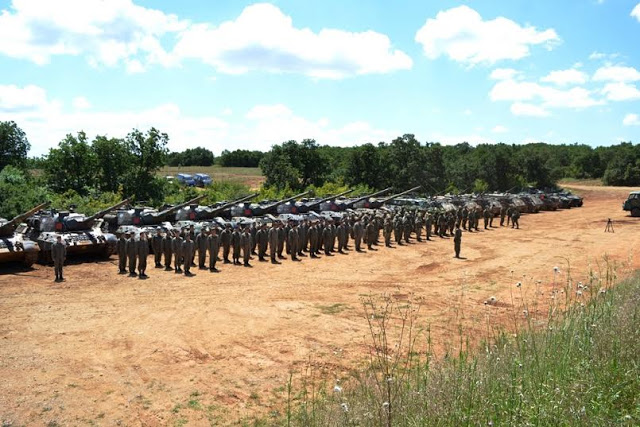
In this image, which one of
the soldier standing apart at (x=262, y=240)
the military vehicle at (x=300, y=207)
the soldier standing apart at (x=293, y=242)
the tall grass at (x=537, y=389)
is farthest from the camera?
the military vehicle at (x=300, y=207)

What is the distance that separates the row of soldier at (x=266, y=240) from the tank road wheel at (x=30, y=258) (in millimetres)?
2538

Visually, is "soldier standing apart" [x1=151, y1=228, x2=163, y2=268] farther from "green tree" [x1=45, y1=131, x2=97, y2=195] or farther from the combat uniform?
"green tree" [x1=45, y1=131, x2=97, y2=195]

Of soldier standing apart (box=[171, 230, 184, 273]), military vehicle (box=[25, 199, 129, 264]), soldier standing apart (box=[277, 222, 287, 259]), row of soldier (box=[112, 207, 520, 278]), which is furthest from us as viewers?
soldier standing apart (box=[277, 222, 287, 259])

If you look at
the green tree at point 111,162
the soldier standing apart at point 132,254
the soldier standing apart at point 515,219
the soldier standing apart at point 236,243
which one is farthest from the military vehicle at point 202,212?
the soldier standing apart at point 515,219

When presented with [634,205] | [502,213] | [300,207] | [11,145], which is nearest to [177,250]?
[300,207]

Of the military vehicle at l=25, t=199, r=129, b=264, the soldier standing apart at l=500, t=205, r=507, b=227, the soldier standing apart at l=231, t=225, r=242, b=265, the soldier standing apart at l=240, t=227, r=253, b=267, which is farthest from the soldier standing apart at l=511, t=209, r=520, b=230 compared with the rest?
the military vehicle at l=25, t=199, r=129, b=264

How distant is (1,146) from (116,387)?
35.1 meters

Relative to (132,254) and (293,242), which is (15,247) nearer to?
(132,254)

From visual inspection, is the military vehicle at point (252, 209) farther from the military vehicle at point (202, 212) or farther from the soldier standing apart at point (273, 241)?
the soldier standing apart at point (273, 241)

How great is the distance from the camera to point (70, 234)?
19594 millimetres

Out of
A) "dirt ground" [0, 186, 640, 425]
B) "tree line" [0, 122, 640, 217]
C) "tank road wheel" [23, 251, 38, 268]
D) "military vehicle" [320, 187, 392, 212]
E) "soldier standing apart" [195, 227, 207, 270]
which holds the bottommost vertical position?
"dirt ground" [0, 186, 640, 425]

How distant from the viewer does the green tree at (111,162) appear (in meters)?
33.1

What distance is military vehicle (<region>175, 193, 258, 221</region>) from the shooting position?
23.8 meters

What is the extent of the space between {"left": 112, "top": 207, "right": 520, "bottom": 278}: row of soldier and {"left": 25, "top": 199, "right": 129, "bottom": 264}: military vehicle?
93 cm
